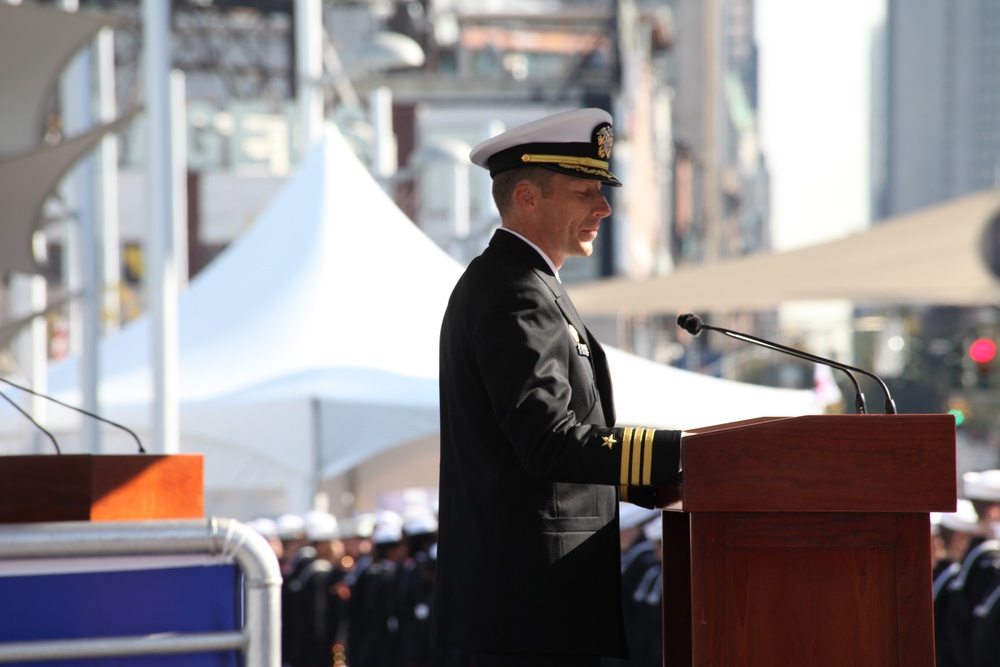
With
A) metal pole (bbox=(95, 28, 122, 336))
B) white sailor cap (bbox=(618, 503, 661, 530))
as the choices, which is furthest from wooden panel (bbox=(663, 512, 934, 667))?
metal pole (bbox=(95, 28, 122, 336))

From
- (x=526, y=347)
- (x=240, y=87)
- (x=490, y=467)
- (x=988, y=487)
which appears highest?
(x=240, y=87)

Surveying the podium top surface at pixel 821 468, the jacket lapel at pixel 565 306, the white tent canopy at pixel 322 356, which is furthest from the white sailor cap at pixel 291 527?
the podium top surface at pixel 821 468

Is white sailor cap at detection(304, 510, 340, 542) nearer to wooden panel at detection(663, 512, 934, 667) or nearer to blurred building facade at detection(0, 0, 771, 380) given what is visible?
wooden panel at detection(663, 512, 934, 667)

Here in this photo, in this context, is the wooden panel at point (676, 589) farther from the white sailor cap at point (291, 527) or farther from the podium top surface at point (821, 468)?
the white sailor cap at point (291, 527)

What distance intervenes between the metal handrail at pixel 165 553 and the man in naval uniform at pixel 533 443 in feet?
1.83

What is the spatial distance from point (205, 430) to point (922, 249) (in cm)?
650

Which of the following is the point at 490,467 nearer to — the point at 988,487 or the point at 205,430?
the point at 988,487

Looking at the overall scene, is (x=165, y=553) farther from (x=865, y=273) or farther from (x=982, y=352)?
(x=982, y=352)

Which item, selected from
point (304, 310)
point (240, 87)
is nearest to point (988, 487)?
point (304, 310)

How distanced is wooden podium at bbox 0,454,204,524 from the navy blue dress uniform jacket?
23.2 inches

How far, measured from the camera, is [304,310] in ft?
39.5

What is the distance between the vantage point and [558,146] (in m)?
3.46

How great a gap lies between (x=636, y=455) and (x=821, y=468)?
358 millimetres

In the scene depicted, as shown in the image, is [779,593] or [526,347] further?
[526,347]
